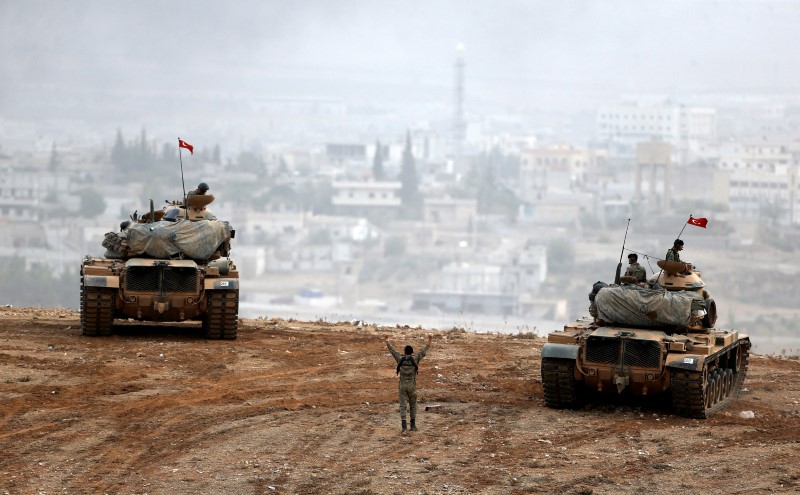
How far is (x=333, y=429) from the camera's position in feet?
66.4

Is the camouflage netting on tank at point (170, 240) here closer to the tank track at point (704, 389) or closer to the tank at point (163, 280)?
the tank at point (163, 280)

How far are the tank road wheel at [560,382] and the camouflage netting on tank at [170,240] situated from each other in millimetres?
9580

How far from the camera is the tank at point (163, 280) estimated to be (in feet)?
92.9

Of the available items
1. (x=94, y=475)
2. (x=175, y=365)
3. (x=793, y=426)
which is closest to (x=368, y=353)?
(x=175, y=365)

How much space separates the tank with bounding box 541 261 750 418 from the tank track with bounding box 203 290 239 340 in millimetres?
8012

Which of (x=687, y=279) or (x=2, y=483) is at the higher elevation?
(x=687, y=279)

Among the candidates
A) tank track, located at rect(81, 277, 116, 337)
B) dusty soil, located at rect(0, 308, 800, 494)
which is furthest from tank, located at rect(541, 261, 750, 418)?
tank track, located at rect(81, 277, 116, 337)

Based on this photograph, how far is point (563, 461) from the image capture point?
1848 centimetres

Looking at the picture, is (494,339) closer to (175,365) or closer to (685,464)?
(175,365)

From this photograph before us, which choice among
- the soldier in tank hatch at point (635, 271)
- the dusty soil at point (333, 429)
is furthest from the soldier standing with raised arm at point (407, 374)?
the soldier in tank hatch at point (635, 271)

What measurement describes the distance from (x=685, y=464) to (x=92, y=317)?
13720 millimetres

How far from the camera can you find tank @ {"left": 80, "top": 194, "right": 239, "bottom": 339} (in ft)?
92.9

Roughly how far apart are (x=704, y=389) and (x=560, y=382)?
2.01 m

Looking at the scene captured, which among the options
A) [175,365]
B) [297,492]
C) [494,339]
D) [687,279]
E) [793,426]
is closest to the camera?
[297,492]
